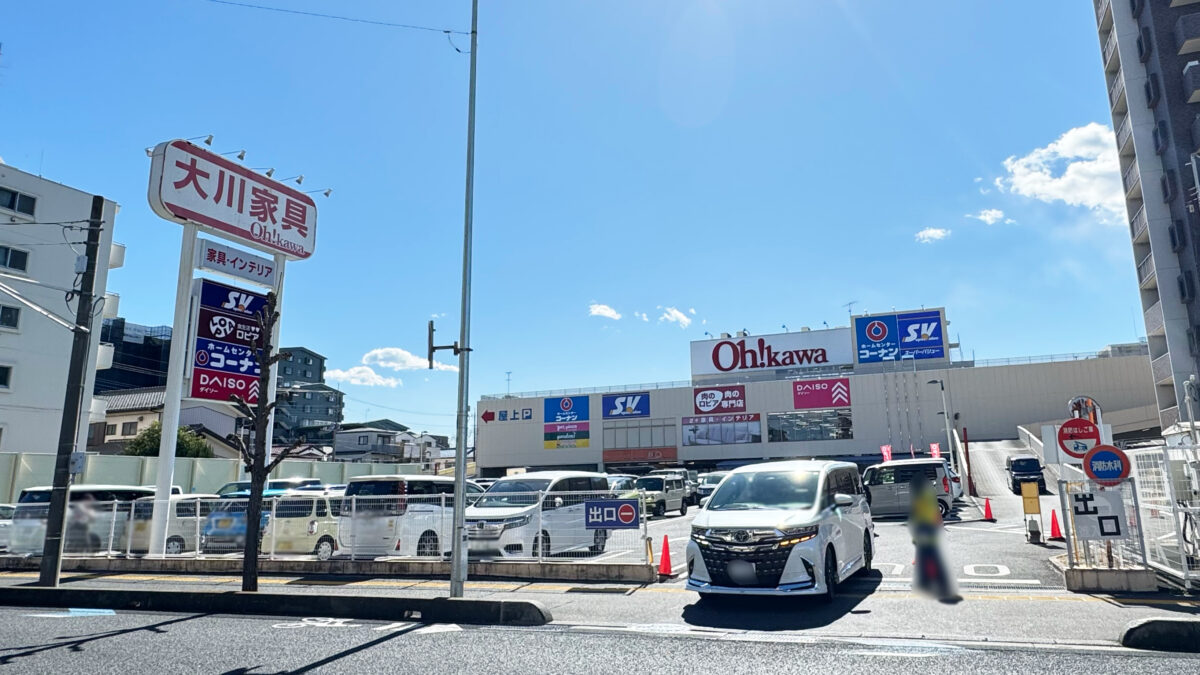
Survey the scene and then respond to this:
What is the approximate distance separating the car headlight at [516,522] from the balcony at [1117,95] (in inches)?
1530

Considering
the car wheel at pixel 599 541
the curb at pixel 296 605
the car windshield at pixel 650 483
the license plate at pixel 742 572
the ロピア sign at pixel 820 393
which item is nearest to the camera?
the license plate at pixel 742 572

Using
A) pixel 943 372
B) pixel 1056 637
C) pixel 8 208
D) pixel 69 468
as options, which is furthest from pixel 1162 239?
pixel 8 208

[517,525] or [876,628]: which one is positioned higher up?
[517,525]

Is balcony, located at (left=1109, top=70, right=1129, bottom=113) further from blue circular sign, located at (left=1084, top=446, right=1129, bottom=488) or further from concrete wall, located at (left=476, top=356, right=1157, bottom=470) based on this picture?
blue circular sign, located at (left=1084, top=446, right=1129, bottom=488)

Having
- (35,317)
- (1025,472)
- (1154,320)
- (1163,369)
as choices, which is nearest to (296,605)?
(1025,472)

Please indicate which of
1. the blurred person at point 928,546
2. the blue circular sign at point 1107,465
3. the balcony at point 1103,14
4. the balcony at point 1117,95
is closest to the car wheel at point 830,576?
the blue circular sign at point 1107,465

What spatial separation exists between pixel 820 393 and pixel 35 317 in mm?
48859

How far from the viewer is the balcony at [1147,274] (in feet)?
116

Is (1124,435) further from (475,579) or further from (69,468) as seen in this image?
(69,468)

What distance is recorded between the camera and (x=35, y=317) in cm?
3272

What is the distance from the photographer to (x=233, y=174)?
16953mm

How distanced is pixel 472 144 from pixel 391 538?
6976 mm

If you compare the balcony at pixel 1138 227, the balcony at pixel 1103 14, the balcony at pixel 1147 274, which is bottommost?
the balcony at pixel 1147 274

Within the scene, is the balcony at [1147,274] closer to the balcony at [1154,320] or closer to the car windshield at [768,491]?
the balcony at [1154,320]
